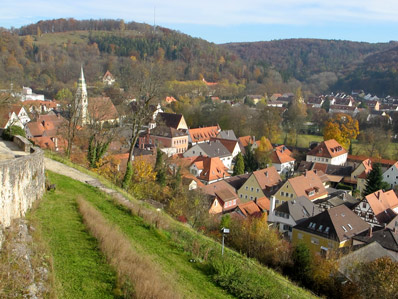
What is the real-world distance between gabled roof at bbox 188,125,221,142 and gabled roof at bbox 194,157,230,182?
42.1 feet

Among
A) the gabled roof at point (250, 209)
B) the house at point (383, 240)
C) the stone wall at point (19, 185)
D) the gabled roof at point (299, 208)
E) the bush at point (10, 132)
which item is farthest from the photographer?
Result: the gabled roof at point (250, 209)

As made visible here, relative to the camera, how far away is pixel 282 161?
45.8 metres

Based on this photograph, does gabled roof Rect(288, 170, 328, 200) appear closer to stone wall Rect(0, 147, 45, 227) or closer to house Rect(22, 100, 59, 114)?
stone wall Rect(0, 147, 45, 227)

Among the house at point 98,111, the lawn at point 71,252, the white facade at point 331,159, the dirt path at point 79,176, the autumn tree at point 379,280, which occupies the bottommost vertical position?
the white facade at point 331,159

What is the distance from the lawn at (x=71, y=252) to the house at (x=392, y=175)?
36548mm

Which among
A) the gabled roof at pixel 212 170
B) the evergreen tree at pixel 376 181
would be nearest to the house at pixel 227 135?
the gabled roof at pixel 212 170

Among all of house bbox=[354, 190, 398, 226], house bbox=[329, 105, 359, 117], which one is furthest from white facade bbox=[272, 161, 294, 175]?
house bbox=[329, 105, 359, 117]

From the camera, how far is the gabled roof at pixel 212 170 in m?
38.2

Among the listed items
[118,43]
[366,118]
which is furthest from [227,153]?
[118,43]

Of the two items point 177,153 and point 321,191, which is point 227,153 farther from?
point 321,191

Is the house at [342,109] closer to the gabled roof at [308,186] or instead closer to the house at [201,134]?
the house at [201,134]

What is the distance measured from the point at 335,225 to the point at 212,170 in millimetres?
16097

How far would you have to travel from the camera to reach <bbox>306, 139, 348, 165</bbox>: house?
154ft

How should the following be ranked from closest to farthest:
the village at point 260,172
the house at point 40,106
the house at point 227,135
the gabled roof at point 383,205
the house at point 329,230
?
the village at point 260,172
the house at point 329,230
the gabled roof at point 383,205
the house at point 227,135
the house at point 40,106
